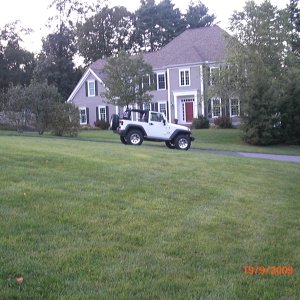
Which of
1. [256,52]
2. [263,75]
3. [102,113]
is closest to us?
[263,75]

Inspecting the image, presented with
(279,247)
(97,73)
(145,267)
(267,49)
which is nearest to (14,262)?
(145,267)

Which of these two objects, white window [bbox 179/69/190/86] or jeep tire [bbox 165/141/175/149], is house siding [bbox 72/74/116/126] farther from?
jeep tire [bbox 165/141/175/149]

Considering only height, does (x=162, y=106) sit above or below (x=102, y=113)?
above

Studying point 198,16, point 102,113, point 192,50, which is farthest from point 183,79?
point 198,16

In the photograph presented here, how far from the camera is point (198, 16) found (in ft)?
242

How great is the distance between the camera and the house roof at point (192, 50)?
140 feet

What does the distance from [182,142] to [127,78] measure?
14052 mm

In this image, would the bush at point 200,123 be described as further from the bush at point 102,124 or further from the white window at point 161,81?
the bush at point 102,124

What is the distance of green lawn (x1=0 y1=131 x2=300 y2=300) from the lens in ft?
13.2

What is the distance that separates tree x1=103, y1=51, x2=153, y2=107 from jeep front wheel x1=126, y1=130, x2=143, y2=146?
13.5 m

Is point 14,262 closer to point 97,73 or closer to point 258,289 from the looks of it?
point 258,289

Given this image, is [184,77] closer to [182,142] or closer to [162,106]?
[162,106]

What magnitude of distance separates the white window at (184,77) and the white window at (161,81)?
6.99 feet
